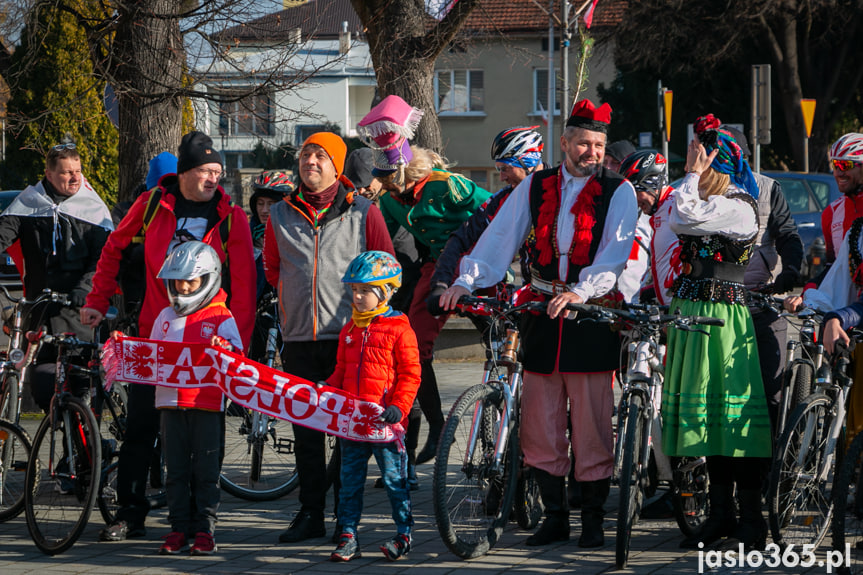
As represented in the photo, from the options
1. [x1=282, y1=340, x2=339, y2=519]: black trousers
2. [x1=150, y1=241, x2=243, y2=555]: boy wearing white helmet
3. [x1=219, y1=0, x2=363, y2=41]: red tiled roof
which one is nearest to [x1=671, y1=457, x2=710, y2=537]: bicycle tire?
[x1=282, y1=340, x2=339, y2=519]: black trousers

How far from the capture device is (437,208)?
289 inches

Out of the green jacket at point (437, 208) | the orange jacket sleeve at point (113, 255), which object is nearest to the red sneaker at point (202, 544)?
the orange jacket sleeve at point (113, 255)

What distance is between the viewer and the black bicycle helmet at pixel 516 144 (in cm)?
662

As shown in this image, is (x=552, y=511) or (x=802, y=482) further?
(x=552, y=511)

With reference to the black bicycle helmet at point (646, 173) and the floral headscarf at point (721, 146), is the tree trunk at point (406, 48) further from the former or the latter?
the floral headscarf at point (721, 146)

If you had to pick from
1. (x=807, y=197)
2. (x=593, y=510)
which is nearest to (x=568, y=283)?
(x=593, y=510)

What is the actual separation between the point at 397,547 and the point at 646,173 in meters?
2.61

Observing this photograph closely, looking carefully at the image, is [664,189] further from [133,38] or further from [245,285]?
[133,38]

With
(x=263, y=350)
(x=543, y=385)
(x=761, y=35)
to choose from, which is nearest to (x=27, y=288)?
(x=263, y=350)

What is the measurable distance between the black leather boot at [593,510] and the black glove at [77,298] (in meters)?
3.09

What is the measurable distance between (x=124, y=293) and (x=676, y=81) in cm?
2825

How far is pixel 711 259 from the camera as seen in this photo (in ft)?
18.7

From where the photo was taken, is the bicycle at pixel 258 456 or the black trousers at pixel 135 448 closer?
the black trousers at pixel 135 448

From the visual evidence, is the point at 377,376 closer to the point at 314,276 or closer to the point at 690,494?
the point at 314,276
